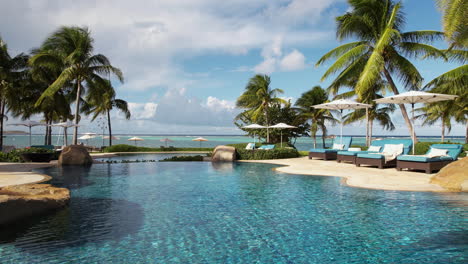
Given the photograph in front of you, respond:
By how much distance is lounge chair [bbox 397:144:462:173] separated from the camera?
11594 mm

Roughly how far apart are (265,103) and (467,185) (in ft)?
67.7

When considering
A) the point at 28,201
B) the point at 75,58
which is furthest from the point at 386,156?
the point at 75,58

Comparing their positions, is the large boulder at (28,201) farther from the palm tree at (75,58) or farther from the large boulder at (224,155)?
the palm tree at (75,58)

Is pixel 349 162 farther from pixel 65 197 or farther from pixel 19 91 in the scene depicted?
pixel 19 91

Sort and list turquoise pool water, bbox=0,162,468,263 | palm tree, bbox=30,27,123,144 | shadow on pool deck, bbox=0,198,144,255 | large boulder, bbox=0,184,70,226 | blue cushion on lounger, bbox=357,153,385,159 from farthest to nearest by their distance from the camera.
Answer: palm tree, bbox=30,27,123,144, blue cushion on lounger, bbox=357,153,385,159, large boulder, bbox=0,184,70,226, shadow on pool deck, bbox=0,198,144,255, turquoise pool water, bbox=0,162,468,263

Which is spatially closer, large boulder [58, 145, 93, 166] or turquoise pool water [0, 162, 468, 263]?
turquoise pool water [0, 162, 468, 263]

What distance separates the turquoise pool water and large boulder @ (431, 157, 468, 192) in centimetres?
98

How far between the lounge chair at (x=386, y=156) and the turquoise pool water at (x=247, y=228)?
552 cm

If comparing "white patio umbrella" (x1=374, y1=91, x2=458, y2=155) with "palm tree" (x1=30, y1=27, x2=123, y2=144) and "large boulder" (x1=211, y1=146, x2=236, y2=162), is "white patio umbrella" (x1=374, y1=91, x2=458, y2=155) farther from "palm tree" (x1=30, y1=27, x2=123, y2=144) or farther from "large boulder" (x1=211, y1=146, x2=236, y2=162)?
"palm tree" (x1=30, y1=27, x2=123, y2=144)

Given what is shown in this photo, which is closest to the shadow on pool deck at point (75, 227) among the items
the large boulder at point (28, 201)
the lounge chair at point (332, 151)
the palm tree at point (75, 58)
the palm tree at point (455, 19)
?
the large boulder at point (28, 201)

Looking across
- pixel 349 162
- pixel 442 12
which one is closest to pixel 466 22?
pixel 442 12

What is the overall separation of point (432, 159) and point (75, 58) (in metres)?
21.0

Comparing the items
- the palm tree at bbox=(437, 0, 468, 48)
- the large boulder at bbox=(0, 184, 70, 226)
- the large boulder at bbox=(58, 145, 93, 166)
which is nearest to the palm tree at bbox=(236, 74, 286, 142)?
the large boulder at bbox=(58, 145, 93, 166)

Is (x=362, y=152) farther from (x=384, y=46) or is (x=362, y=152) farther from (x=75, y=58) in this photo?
(x=75, y=58)
